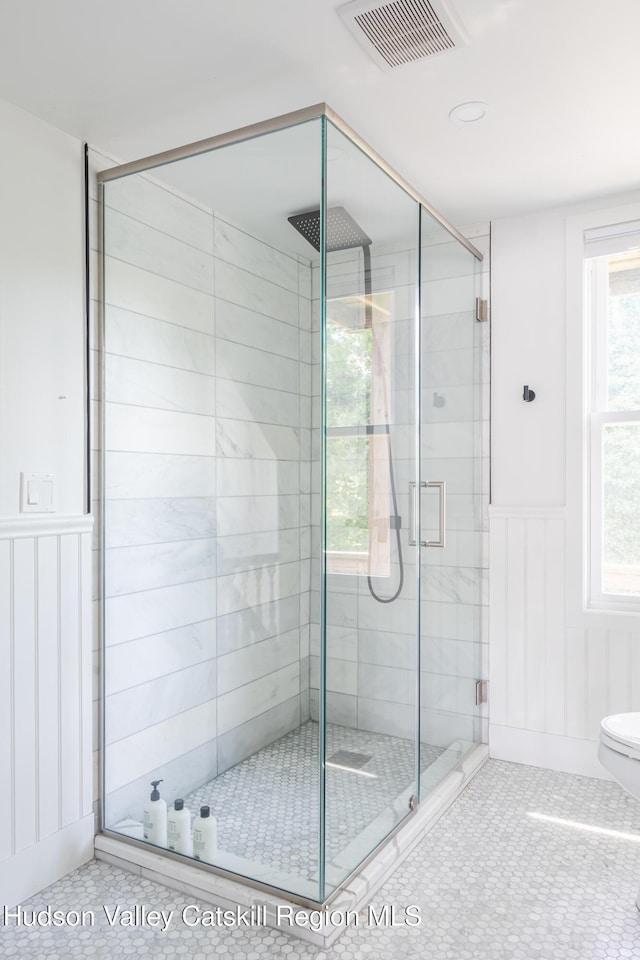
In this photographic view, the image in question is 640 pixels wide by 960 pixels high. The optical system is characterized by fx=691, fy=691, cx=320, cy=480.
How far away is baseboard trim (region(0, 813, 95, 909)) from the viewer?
1838mm

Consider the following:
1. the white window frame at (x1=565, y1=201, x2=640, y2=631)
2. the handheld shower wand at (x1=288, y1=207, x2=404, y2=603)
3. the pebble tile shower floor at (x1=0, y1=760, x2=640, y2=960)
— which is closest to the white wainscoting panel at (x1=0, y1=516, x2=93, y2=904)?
the pebble tile shower floor at (x1=0, y1=760, x2=640, y2=960)

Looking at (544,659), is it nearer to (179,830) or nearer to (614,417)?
(614,417)

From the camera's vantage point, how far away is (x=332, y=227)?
177 centimetres

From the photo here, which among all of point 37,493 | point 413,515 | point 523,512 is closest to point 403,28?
point 413,515

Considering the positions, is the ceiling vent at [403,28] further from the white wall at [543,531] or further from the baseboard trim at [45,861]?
the baseboard trim at [45,861]

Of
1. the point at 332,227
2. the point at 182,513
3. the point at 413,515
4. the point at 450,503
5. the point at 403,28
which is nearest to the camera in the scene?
the point at 403,28

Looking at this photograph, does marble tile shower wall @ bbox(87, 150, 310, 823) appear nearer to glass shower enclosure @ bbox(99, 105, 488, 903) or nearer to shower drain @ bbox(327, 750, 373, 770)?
glass shower enclosure @ bbox(99, 105, 488, 903)

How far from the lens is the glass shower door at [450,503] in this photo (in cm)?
238

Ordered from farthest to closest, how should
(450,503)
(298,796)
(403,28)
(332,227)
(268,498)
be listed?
(450,503) → (268,498) → (298,796) → (332,227) → (403,28)

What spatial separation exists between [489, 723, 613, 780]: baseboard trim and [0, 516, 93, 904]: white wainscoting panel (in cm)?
162

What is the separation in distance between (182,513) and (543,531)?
4.77 ft

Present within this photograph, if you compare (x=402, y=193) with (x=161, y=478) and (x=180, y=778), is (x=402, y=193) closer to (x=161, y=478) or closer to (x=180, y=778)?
(x=161, y=478)

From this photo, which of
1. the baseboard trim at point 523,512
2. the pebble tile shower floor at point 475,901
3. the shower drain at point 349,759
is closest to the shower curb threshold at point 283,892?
the pebble tile shower floor at point 475,901

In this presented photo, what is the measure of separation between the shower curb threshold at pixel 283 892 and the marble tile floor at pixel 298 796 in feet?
0.27
